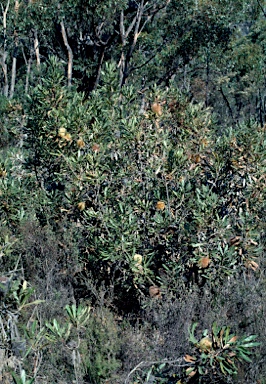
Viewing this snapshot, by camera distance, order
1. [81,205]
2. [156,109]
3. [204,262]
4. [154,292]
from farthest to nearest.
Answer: [156,109]
[81,205]
[154,292]
[204,262]

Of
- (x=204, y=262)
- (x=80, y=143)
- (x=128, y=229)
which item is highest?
(x=80, y=143)

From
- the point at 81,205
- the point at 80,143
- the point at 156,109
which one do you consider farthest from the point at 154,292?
the point at 156,109

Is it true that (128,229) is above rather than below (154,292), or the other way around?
above

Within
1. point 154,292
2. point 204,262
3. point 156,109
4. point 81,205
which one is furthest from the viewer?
point 156,109

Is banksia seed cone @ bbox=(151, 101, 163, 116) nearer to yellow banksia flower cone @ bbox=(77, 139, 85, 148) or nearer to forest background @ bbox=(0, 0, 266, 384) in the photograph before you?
forest background @ bbox=(0, 0, 266, 384)

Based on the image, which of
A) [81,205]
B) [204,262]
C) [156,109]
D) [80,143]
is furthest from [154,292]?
[156,109]

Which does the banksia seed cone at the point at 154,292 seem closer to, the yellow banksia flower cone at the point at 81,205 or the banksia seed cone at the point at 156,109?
the yellow banksia flower cone at the point at 81,205

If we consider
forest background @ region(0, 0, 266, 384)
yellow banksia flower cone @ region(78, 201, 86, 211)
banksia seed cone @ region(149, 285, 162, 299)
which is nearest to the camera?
forest background @ region(0, 0, 266, 384)

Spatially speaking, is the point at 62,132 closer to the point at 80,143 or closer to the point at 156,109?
the point at 80,143

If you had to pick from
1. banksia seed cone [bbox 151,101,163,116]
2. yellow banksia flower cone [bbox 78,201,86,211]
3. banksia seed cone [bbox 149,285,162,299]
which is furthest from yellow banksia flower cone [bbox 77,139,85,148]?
banksia seed cone [bbox 149,285,162,299]

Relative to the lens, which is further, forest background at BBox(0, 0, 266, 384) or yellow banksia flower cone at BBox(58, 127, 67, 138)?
yellow banksia flower cone at BBox(58, 127, 67, 138)

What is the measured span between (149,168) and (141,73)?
13.1m

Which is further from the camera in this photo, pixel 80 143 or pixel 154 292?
pixel 80 143

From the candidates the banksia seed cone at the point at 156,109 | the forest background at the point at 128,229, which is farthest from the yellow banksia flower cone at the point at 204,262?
the banksia seed cone at the point at 156,109
